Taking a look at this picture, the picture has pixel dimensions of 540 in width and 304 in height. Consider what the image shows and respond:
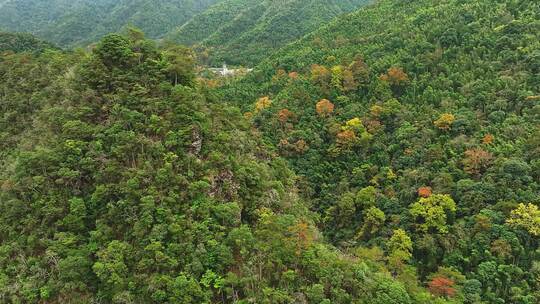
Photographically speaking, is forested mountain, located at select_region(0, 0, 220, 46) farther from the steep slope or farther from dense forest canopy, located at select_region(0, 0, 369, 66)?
the steep slope

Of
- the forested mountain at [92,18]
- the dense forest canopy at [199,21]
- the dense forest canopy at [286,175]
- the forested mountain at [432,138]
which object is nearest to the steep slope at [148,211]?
the dense forest canopy at [286,175]

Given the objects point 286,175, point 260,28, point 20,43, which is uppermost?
point 20,43

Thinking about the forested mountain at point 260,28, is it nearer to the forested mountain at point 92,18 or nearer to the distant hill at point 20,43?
the forested mountain at point 92,18

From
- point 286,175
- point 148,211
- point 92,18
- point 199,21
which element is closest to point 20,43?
point 286,175

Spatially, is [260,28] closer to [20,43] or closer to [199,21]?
[199,21]

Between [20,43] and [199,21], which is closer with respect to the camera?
[20,43]

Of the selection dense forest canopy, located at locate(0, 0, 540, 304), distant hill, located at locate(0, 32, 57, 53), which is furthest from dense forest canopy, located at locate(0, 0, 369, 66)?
dense forest canopy, located at locate(0, 0, 540, 304)

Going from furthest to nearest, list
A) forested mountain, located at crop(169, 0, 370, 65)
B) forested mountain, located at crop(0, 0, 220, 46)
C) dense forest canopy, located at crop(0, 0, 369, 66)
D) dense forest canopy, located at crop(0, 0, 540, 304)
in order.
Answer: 1. forested mountain, located at crop(0, 0, 220, 46)
2. dense forest canopy, located at crop(0, 0, 369, 66)
3. forested mountain, located at crop(169, 0, 370, 65)
4. dense forest canopy, located at crop(0, 0, 540, 304)

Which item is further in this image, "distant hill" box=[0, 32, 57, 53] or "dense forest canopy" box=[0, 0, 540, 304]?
"distant hill" box=[0, 32, 57, 53]

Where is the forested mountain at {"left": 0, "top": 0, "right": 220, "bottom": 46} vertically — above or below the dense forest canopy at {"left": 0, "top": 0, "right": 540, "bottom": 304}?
below
